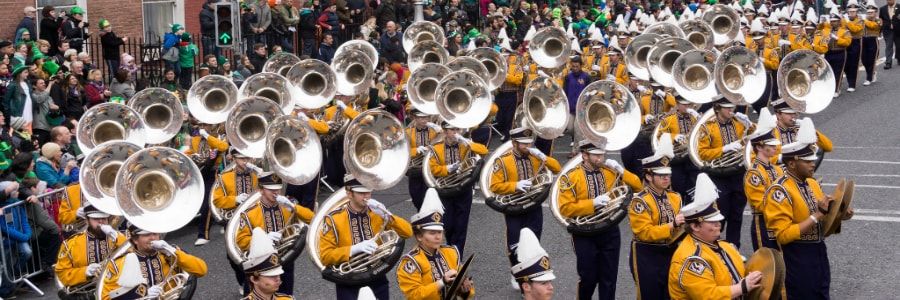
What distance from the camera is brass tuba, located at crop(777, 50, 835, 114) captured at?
1691 cm

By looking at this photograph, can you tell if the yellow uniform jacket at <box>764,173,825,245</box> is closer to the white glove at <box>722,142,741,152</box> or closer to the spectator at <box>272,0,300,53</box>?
the white glove at <box>722,142,741,152</box>

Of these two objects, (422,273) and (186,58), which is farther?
(186,58)

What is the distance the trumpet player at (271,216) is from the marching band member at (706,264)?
3.80 meters

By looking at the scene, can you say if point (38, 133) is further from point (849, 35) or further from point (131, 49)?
point (849, 35)

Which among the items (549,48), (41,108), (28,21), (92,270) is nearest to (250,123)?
(41,108)

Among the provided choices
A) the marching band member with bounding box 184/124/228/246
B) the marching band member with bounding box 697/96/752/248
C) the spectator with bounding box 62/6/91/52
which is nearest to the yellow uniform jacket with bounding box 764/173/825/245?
the marching band member with bounding box 697/96/752/248

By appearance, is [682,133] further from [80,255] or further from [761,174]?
[80,255]

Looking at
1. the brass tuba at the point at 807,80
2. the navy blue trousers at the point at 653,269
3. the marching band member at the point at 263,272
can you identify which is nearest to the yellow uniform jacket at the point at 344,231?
the marching band member at the point at 263,272

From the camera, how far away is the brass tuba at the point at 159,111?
647 inches

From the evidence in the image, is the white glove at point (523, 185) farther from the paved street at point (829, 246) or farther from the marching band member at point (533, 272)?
the marching band member at point (533, 272)

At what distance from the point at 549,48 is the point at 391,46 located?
351 centimetres

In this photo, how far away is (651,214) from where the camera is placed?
12070 mm

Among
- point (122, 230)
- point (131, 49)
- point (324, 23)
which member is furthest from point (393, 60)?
point (122, 230)

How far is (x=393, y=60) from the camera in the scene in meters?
24.4
